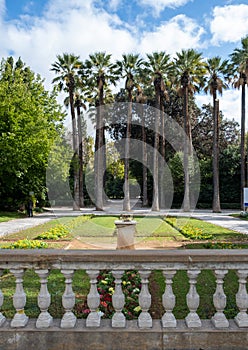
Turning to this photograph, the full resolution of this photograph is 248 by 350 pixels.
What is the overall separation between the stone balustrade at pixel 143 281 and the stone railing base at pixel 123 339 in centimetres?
2

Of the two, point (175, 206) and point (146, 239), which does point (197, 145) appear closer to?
point (175, 206)

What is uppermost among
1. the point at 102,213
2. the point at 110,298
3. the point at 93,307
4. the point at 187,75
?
the point at 187,75

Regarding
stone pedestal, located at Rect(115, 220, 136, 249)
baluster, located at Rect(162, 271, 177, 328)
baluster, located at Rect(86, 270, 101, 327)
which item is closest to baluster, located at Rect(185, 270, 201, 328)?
baluster, located at Rect(162, 271, 177, 328)

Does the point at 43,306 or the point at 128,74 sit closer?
the point at 43,306

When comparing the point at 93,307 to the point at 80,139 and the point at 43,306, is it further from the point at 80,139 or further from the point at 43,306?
the point at 80,139

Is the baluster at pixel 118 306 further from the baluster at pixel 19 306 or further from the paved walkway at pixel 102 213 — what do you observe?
the paved walkway at pixel 102 213

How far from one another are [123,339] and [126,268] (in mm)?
523

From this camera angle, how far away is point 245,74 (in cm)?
2638

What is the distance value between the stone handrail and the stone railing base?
0.15 feet

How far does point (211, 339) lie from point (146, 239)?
9112 mm

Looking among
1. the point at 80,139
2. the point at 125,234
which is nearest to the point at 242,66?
the point at 80,139

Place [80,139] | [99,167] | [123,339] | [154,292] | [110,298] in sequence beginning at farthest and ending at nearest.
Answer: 1. [80,139]
2. [99,167]
3. [154,292]
4. [110,298]
5. [123,339]

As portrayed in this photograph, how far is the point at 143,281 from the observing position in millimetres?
2580

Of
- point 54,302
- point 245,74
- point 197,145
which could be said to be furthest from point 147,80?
point 54,302
